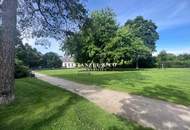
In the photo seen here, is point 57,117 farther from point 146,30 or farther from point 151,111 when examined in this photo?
point 146,30

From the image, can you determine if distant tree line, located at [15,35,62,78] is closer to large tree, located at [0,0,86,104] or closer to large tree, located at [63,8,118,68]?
large tree, located at [63,8,118,68]

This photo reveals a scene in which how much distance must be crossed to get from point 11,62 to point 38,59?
7430 centimetres

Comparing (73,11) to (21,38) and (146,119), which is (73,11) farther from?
(146,119)

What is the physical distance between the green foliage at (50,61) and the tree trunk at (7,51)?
77628 mm

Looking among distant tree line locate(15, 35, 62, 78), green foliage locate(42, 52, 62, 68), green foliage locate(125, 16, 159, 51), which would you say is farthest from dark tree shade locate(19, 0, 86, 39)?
green foliage locate(42, 52, 62, 68)

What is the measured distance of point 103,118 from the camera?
19.5 feet

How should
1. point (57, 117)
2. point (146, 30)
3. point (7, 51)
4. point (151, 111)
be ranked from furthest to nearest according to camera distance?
1. point (146, 30)
2. point (7, 51)
3. point (151, 111)
4. point (57, 117)

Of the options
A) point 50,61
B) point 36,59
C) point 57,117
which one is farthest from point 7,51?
point 50,61

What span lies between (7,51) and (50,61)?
79.2m

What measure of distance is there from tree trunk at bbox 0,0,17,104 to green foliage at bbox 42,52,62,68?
77628mm

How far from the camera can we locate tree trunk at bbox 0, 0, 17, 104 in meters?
7.17

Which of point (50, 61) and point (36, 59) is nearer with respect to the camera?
point (36, 59)

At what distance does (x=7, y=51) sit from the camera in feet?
23.9

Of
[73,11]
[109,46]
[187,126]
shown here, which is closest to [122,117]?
[187,126]
